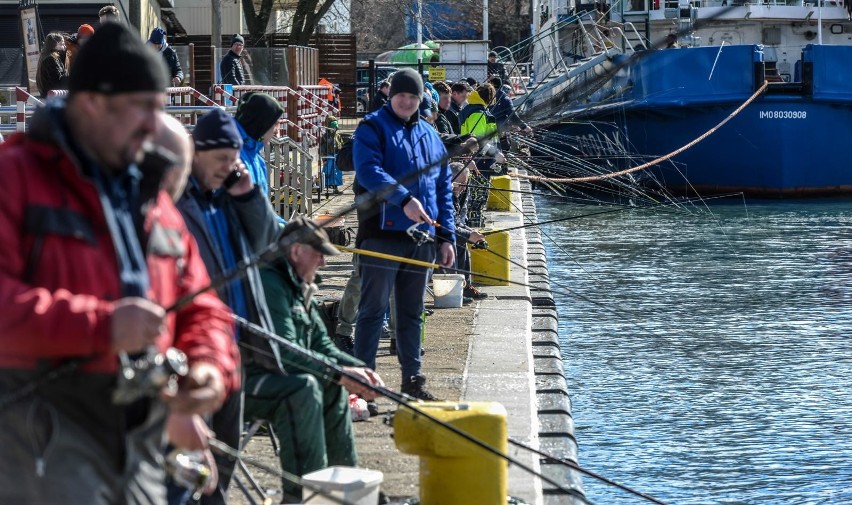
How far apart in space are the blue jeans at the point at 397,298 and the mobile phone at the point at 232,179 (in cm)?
206

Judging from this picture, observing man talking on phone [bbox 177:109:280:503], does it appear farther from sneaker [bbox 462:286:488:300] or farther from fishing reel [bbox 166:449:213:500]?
sneaker [bbox 462:286:488:300]

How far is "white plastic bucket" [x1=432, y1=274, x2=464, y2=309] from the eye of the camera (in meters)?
10.9

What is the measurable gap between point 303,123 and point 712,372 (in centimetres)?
1024

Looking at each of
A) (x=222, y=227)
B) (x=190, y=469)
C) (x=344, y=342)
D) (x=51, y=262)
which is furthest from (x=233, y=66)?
(x=51, y=262)

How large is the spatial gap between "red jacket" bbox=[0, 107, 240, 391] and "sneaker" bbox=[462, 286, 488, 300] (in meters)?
8.45

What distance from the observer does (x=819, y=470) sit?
8.05 meters

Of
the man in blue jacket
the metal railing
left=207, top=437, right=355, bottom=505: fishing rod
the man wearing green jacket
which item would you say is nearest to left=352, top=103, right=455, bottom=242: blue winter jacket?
the man in blue jacket

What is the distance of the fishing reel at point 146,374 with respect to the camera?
277cm

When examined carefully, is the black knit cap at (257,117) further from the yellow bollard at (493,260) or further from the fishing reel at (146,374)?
the yellow bollard at (493,260)

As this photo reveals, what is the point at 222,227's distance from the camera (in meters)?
4.86

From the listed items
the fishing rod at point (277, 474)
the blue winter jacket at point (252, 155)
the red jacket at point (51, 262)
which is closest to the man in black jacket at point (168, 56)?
the blue winter jacket at point (252, 155)

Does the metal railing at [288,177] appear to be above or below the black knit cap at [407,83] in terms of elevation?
below

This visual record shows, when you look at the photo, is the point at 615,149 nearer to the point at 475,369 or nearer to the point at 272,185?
the point at 272,185

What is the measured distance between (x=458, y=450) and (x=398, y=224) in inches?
83.9
